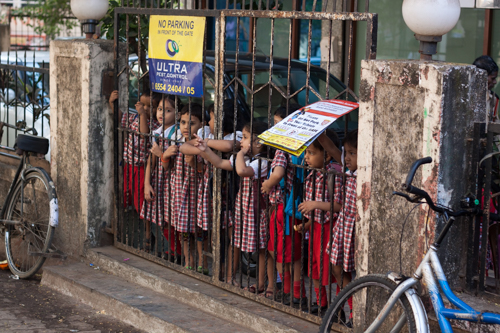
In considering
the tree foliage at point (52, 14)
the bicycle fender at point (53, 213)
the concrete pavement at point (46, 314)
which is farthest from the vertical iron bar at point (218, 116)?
the tree foliage at point (52, 14)

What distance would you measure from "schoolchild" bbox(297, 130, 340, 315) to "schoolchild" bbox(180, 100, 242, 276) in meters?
0.73

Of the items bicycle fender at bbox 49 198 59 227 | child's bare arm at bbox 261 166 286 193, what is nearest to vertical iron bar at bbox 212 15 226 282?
child's bare arm at bbox 261 166 286 193

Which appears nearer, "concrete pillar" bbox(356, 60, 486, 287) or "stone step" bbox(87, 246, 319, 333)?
"concrete pillar" bbox(356, 60, 486, 287)

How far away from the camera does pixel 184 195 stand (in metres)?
5.21

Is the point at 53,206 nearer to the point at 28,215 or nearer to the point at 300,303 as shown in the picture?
the point at 28,215

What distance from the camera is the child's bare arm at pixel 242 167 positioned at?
445 cm

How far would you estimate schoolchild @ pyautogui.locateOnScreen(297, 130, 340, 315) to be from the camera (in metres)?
4.09

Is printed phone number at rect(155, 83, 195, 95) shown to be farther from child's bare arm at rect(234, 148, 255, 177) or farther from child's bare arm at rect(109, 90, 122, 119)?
child's bare arm at rect(234, 148, 255, 177)

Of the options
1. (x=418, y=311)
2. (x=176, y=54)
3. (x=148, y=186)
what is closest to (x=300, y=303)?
(x=418, y=311)

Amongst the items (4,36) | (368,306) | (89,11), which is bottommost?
(368,306)

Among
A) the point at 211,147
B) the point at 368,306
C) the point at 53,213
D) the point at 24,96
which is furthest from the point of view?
→ the point at 24,96

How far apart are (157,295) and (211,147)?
4.20 ft

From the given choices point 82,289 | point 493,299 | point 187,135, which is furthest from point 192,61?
point 493,299

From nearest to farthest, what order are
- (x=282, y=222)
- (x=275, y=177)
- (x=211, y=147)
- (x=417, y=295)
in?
(x=417, y=295) → (x=275, y=177) → (x=282, y=222) → (x=211, y=147)
